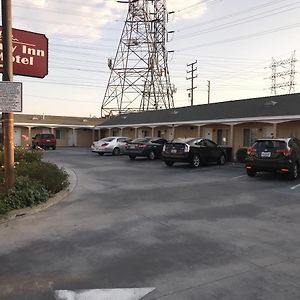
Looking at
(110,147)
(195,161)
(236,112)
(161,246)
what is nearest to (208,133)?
(236,112)

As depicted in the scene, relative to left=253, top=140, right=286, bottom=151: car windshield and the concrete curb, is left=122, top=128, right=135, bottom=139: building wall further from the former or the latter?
the concrete curb

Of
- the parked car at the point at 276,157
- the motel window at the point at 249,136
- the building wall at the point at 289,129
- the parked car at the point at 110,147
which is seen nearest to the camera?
the parked car at the point at 276,157

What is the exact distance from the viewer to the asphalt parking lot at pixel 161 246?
4.97 m

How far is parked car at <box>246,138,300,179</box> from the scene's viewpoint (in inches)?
612

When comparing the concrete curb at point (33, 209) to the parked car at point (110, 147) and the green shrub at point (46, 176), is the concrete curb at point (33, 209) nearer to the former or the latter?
the green shrub at point (46, 176)

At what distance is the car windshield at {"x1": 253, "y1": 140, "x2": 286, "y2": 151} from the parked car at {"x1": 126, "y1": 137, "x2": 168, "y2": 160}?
10852 mm

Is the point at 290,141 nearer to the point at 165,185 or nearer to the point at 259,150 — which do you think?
the point at 259,150

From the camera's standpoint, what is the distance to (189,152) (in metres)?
20.8

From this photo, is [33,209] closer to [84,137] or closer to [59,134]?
[59,134]

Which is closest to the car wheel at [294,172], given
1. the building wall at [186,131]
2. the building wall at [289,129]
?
the building wall at [289,129]

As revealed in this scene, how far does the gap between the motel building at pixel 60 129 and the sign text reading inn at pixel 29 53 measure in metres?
37.0

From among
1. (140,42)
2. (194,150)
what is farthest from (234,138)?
(140,42)

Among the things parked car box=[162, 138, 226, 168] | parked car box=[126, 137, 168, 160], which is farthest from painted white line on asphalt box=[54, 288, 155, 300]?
parked car box=[126, 137, 168, 160]

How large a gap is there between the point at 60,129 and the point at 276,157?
39808 millimetres
